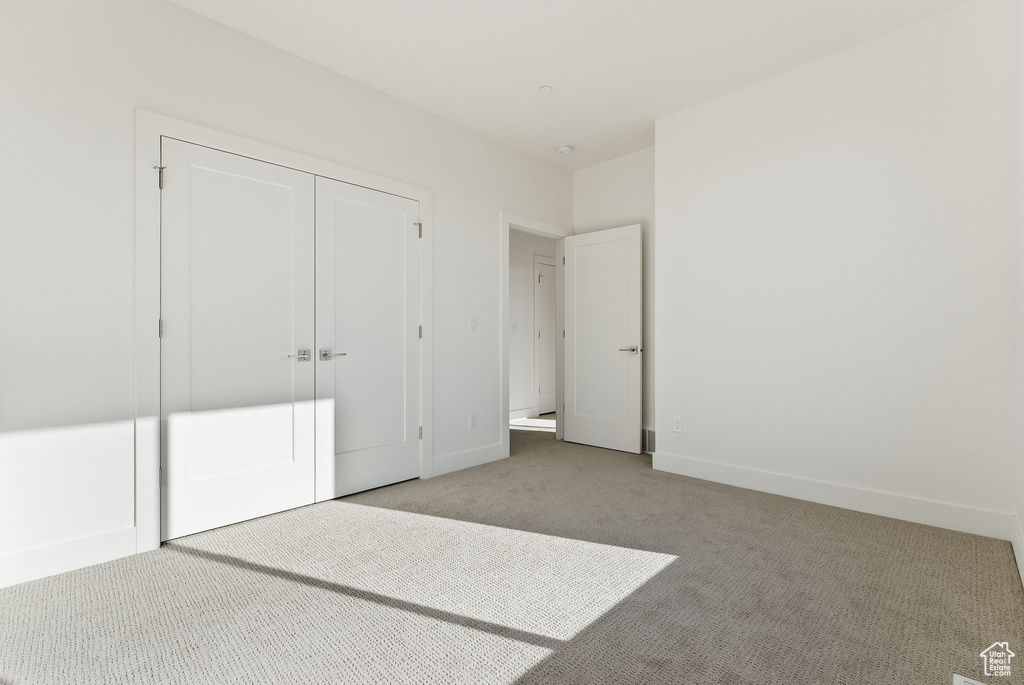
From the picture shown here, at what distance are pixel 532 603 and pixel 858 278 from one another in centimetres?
282

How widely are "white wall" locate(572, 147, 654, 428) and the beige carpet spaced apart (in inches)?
75.6

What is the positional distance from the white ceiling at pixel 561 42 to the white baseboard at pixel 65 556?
2849mm

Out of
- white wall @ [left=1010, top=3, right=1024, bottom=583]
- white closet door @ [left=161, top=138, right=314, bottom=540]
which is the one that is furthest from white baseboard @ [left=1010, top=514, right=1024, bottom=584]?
white closet door @ [left=161, top=138, right=314, bottom=540]

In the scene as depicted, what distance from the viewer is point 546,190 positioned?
5.02 m

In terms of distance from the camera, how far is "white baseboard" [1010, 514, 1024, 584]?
2.24 metres

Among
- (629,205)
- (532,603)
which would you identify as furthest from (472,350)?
(532,603)

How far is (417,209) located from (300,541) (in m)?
2.47

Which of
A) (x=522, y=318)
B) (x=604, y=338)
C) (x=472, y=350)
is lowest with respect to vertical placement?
(x=472, y=350)

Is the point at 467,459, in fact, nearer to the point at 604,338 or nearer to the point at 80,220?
the point at 604,338

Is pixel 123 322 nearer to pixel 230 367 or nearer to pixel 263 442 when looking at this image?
pixel 230 367

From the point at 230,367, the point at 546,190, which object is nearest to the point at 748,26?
the point at 546,190

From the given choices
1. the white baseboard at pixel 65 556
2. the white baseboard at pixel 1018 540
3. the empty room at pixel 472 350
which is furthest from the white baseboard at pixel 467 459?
the white baseboard at pixel 1018 540

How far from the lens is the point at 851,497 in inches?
123

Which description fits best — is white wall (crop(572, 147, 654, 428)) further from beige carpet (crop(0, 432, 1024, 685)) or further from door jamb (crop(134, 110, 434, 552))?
door jamb (crop(134, 110, 434, 552))
